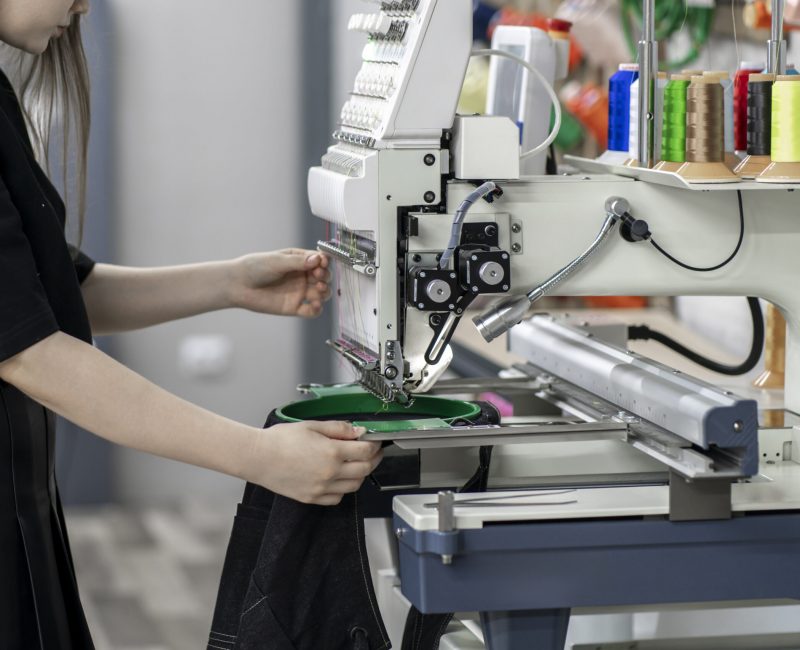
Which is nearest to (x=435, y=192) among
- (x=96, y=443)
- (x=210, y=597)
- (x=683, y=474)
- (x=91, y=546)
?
(x=683, y=474)

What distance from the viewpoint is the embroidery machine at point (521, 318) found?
4.42 ft

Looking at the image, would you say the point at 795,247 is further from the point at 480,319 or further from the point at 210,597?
the point at 210,597

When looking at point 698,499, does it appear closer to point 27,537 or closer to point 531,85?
point 27,537

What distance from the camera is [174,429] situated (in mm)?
1393

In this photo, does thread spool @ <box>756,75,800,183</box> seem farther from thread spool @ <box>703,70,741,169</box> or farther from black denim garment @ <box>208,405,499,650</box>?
black denim garment @ <box>208,405,499,650</box>

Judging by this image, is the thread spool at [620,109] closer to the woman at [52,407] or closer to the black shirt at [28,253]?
the woman at [52,407]

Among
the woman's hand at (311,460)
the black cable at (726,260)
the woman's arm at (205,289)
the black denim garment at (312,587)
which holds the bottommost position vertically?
the black denim garment at (312,587)

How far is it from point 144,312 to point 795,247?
94 centimetres

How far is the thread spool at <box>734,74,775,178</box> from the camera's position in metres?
1.56

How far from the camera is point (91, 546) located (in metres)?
4.30

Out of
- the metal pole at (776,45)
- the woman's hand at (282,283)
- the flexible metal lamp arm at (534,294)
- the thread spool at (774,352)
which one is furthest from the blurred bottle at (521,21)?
the flexible metal lamp arm at (534,294)

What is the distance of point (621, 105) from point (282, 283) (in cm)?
57

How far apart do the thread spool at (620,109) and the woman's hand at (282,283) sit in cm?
45

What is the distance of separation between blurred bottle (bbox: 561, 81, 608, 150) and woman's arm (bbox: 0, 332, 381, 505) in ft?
5.99
